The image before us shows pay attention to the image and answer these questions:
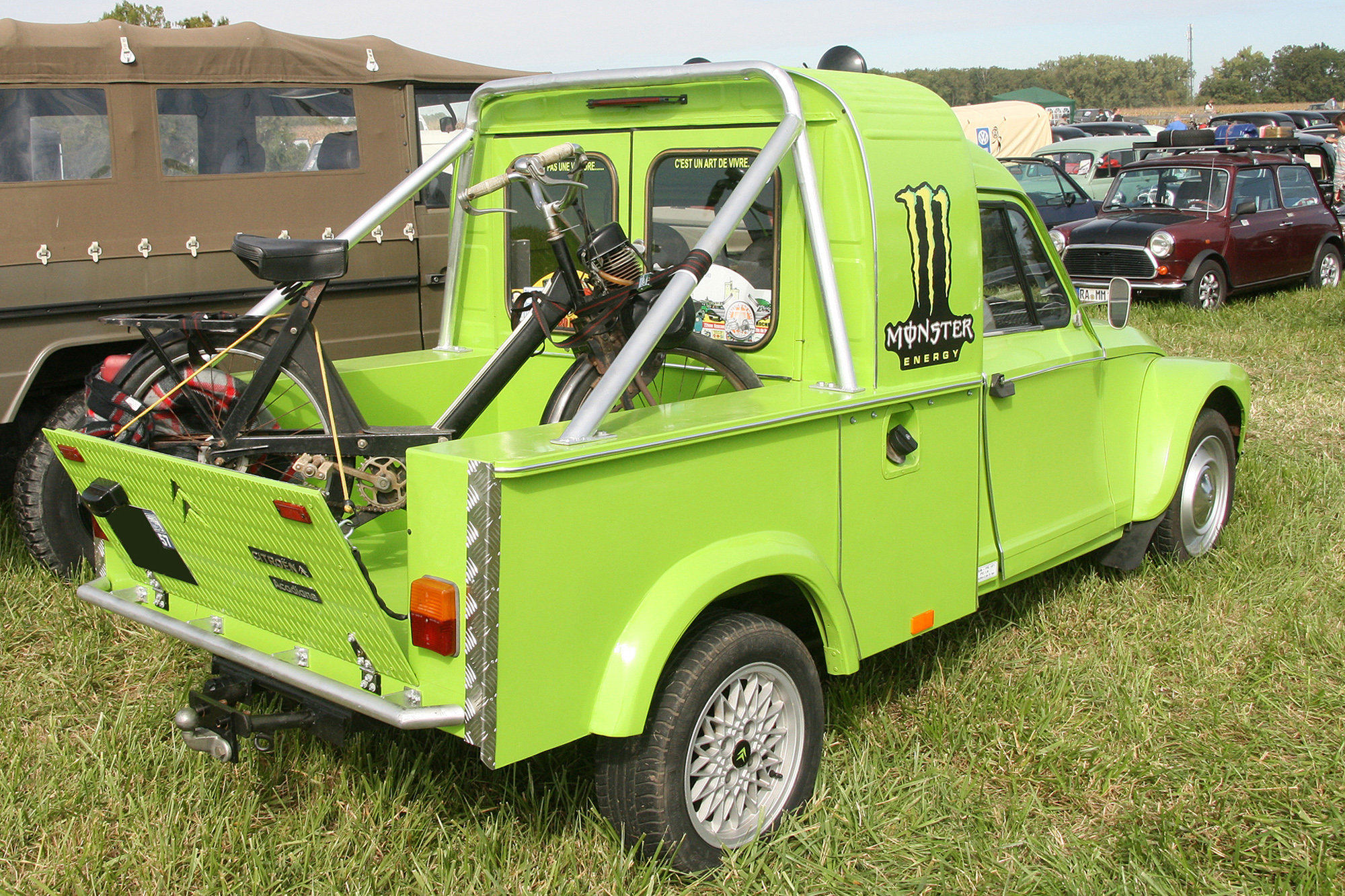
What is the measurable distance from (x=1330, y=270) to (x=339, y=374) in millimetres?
14625

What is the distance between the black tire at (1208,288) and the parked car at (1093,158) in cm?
786

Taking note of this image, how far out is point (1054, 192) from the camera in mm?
16531

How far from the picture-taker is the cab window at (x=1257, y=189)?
13.4 meters

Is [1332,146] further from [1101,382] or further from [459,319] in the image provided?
[459,319]

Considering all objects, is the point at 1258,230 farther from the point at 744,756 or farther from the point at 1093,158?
the point at 744,756

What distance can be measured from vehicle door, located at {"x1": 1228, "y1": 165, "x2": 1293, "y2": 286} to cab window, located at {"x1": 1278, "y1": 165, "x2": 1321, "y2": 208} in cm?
23

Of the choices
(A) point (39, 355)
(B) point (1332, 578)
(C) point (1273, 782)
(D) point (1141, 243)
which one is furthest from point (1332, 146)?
(A) point (39, 355)

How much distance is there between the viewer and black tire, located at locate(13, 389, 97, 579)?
4930mm

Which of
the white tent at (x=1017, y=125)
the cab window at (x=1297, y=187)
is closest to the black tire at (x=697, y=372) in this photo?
the cab window at (x=1297, y=187)

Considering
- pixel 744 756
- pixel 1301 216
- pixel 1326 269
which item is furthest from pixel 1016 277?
pixel 1326 269

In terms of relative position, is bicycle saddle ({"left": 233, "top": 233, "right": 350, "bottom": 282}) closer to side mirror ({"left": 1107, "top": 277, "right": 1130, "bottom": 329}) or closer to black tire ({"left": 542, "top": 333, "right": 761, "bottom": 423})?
black tire ({"left": 542, "top": 333, "right": 761, "bottom": 423})

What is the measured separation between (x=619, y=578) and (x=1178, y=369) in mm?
3194

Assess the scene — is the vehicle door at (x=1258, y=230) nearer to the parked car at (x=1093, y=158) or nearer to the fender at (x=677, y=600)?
the parked car at (x=1093, y=158)

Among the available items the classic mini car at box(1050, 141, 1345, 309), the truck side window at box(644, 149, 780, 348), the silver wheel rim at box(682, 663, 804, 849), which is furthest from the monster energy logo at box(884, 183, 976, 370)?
the classic mini car at box(1050, 141, 1345, 309)
